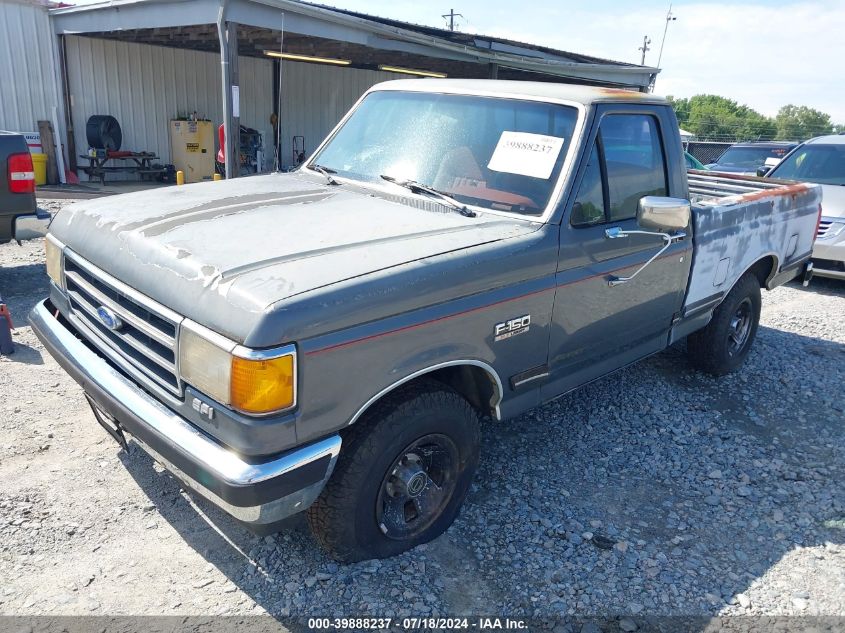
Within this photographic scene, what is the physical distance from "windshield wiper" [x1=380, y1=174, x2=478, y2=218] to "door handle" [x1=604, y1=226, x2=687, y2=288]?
0.77 m

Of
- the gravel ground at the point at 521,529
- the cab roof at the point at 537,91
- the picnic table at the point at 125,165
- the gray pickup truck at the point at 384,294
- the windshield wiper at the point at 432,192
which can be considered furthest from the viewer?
the picnic table at the point at 125,165

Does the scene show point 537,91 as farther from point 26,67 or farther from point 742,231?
point 26,67

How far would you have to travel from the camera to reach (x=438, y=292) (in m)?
2.61

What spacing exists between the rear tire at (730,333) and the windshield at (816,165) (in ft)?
15.3

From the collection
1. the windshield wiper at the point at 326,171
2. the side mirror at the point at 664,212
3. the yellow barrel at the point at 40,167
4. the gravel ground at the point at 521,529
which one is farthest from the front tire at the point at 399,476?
the yellow barrel at the point at 40,167

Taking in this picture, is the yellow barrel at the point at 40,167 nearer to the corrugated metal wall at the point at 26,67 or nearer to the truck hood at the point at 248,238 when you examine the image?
the corrugated metal wall at the point at 26,67

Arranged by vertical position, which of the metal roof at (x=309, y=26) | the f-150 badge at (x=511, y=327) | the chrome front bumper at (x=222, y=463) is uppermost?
the metal roof at (x=309, y=26)

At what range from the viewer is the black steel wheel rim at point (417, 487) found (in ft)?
9.28

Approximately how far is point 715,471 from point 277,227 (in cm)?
291

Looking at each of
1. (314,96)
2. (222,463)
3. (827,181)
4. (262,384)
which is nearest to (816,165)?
(827,181)

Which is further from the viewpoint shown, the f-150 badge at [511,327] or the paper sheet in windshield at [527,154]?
the paper sheet in windshield at [527,154]

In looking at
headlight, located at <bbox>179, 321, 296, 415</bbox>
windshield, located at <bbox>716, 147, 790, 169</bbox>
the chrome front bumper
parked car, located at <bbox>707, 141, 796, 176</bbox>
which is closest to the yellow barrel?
A: the chrome front bumper

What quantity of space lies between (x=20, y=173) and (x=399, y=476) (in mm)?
5082

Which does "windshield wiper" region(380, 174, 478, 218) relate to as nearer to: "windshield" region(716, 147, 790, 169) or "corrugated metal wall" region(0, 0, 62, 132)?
"windshield" region(716, 147, 790, 169)
